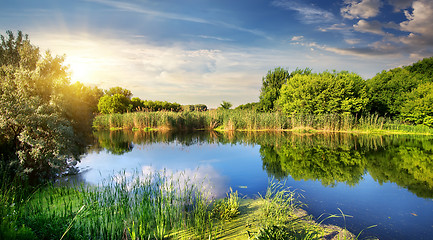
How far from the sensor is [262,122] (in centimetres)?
2453

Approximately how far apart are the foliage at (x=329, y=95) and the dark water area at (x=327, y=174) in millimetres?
11399

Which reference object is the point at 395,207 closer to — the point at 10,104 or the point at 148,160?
the point at 148,160

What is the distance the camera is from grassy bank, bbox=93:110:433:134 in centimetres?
2328

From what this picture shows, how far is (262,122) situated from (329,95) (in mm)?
7656

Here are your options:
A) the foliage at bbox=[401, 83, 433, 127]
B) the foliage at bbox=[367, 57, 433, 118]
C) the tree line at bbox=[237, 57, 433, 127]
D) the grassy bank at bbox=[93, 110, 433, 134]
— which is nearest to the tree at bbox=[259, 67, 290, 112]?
the tree line at bbox=[237, 57, 433, 127]

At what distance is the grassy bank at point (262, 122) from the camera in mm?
23281

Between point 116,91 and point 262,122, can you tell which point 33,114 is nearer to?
point 262,122

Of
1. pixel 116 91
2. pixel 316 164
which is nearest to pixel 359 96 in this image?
pixel 316 164

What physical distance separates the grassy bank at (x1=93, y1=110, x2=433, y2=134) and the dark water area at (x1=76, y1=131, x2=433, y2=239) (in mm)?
10645

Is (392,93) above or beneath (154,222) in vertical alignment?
above

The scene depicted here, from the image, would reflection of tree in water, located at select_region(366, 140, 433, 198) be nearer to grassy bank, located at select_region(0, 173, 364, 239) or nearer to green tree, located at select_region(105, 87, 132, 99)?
grassy bank, located at select_region(0, 173, 364, 239)

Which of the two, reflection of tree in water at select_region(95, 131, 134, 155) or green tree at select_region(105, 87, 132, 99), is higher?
green tree at select_region(105, 87, 132, 99)

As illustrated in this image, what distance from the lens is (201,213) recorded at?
14.5 ft

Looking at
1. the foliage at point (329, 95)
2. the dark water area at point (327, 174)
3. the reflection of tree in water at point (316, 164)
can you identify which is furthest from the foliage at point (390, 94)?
the reflection of tree in water at point (316, 164)
